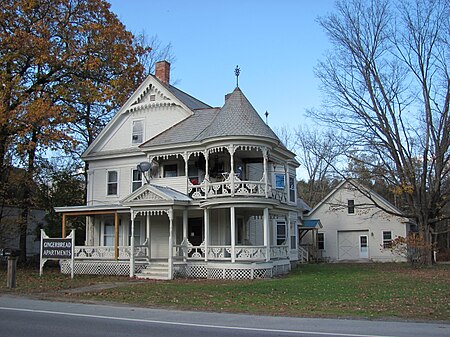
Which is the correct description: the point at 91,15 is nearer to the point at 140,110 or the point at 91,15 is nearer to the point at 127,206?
the point at 140,110

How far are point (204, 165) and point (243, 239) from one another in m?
4.64

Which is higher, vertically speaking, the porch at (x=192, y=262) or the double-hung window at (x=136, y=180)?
the double-hung window at (x=136, y=180)

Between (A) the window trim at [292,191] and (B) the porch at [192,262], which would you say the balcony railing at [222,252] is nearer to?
(B) the porch at [192,262]

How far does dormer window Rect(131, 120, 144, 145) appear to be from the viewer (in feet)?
95.0

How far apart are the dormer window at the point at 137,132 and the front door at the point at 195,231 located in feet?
18.6

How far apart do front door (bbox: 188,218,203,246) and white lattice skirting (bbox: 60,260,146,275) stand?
300cm

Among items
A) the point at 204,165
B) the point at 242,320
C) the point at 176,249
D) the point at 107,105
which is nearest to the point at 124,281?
the point at 176,249

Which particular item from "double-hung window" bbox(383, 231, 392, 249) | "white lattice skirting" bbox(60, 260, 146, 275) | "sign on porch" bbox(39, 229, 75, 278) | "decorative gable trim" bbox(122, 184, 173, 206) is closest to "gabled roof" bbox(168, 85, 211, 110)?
"decorative gable trim" bbox(122, 184, 173, 206)

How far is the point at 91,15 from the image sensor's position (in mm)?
31312

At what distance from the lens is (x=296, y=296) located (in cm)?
1595

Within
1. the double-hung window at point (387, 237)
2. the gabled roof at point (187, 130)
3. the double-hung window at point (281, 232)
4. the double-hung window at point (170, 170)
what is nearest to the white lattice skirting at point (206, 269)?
the double-hung window at point (281, 232)

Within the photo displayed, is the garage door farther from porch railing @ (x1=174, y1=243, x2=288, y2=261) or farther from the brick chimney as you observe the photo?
the brick chimney

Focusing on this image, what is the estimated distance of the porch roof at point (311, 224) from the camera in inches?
1598

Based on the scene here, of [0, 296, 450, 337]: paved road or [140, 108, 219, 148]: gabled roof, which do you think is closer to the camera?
[0, 296, 450, 337]: paved road
